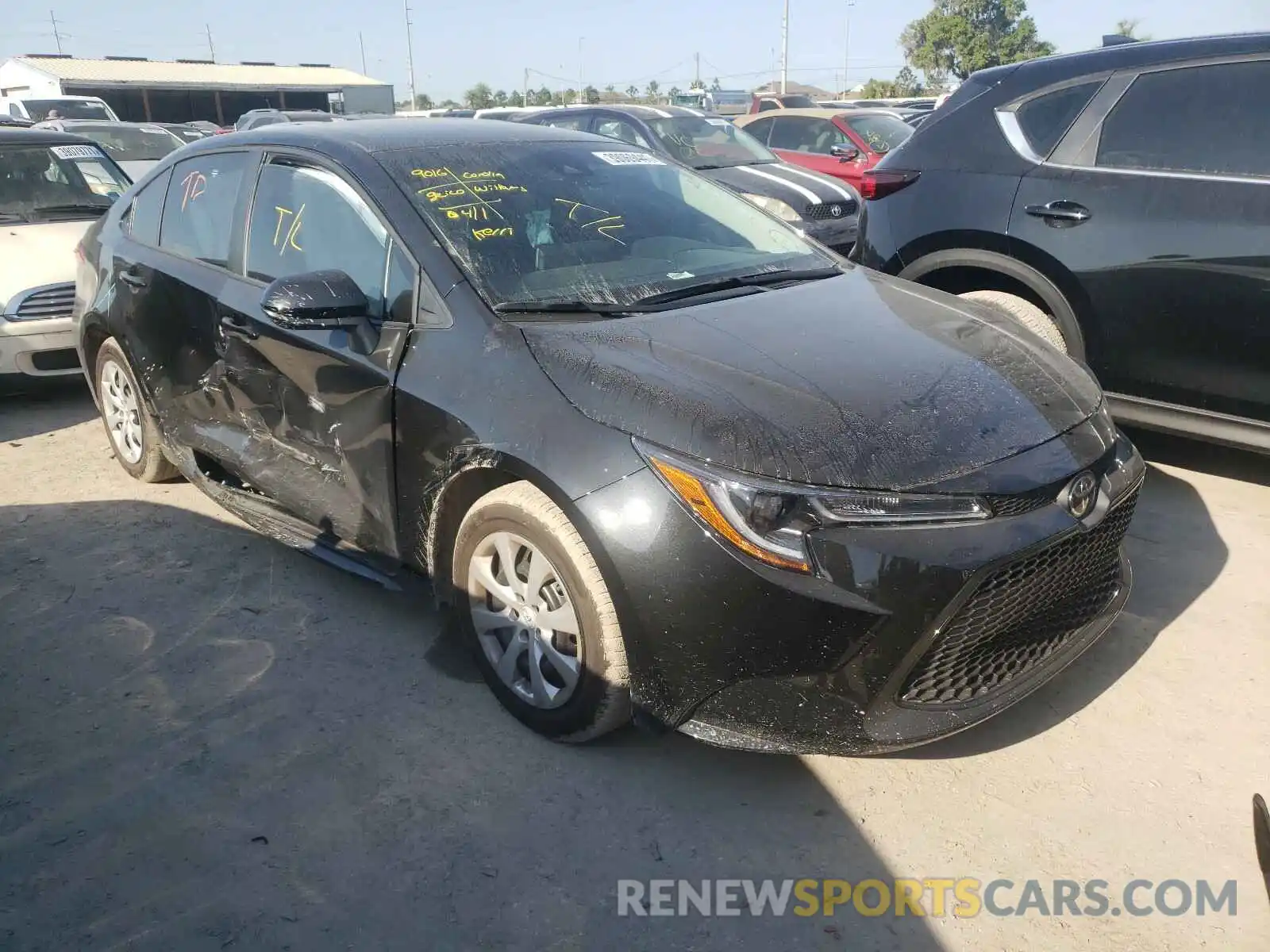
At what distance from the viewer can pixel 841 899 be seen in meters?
2.33

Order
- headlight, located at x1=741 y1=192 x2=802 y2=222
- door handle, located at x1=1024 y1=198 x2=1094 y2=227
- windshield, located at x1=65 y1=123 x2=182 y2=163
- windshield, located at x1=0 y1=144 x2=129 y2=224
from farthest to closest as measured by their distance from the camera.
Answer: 1. windshield, located at x1=65 y1=123 x2=182 y2=163
2. headlight, located at x1=741 y1=192 x2=802 y2=222
3. windshield, located at x1=0 y1=144 x2=129 y2=224
4. door handle, located at x1=1024 y1=198 x2=1094 y2=227

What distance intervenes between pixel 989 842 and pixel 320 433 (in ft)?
7.61

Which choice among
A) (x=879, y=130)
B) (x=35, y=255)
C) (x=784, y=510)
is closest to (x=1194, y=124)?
(x=784, y=510)

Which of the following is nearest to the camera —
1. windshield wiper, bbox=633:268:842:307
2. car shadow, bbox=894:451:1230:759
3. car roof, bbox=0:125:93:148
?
car shadow, bbox=894:451:1230:759

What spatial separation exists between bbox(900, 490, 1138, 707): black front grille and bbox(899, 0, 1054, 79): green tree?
54.6 m

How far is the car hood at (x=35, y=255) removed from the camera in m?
6.20

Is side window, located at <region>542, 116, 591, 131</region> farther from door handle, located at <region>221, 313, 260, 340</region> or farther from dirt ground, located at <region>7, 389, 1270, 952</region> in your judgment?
dirt ground, located at <region>7, 389, 1270, 952</region>

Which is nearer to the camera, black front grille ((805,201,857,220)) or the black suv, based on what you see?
the black suv

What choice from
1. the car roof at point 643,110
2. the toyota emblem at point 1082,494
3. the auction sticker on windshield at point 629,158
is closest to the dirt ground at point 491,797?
the toyota emblem at point 1082,494

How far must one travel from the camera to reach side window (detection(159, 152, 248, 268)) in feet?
12.7

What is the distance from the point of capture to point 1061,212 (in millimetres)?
4316

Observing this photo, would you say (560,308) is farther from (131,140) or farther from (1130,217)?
(131,140)

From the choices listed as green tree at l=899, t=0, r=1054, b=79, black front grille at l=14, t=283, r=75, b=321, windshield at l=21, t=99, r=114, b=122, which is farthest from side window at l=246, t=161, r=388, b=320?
green tree at l=899, t=0, r=1054, b=79

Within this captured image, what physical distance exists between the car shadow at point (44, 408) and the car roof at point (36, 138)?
166cm
